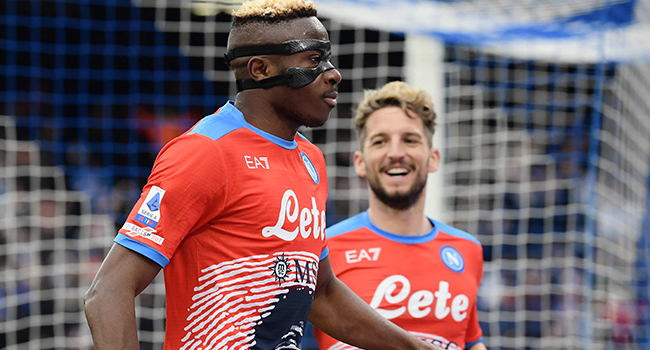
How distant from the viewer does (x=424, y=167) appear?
126 inches

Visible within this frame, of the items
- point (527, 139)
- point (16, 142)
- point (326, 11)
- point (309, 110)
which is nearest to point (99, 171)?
point (16, 142)

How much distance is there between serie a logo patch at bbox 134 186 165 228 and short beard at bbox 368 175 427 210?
1.57m

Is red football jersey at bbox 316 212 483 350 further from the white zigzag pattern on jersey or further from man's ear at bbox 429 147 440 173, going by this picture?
the white zigzag pattern on jersey

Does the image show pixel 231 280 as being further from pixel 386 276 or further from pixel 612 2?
pixel 612 2

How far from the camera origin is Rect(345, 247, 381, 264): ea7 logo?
3.10 m

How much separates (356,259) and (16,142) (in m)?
6.33

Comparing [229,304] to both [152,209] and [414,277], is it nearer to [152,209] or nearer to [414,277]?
[152,209]

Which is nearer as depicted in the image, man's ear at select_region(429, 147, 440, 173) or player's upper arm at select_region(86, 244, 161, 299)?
player's upper arm at select_region(86, 244, 161, 299)

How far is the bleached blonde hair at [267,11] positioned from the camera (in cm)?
198

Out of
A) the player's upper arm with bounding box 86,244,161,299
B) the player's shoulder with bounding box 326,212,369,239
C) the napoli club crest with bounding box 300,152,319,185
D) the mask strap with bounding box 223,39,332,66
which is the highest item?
the mask strap with bounding box 223,39,332,66

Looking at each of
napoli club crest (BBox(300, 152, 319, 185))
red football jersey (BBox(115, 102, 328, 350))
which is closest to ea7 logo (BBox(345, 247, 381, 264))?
napoli club crest (BBox(300, 152, 319, 185))

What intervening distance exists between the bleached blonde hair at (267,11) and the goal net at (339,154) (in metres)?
4.23

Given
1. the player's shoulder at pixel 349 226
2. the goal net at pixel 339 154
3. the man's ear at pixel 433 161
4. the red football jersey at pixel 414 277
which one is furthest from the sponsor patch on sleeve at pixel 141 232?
the goal net at pixel 339 154

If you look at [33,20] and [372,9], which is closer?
[372,9]
